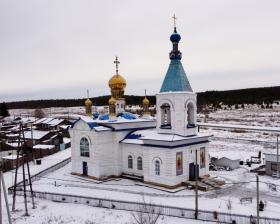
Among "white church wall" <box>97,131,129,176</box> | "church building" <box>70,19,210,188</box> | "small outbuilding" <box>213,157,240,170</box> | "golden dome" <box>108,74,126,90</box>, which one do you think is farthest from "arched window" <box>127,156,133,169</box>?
"small outbuilding" <box>213,157,240,170</box>

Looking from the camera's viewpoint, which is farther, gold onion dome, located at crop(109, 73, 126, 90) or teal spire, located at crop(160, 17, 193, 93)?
gold onion dome, located at crop(109, 73, 126, 90)

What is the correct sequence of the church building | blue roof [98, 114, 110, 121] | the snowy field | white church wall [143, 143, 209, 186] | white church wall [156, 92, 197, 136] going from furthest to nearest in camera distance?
1. blue roof [98, 114, 110, 121]
2. white church wall [156, 92, 197, 136]
3. the church building
4. white church wall [143, 143, 209, 186]
5. the snowy field

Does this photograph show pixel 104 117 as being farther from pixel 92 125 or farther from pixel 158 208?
pixel 158 208

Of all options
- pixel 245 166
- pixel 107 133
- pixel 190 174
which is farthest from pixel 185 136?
pixel 245 166

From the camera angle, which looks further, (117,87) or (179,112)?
(117,87)

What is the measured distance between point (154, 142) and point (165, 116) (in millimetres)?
2351

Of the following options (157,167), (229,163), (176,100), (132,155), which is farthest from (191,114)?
(229,163)

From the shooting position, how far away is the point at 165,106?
71.2ft

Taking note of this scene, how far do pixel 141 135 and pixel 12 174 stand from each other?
1119 centimetres

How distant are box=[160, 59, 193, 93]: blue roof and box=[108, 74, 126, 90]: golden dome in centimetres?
550

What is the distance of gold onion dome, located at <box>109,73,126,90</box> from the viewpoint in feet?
85.1

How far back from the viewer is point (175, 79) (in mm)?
20938

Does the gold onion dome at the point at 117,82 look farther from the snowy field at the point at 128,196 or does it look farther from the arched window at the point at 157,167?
the arched window at the point at 157,167

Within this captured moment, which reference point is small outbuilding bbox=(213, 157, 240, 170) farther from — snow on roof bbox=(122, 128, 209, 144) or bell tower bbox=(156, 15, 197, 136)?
bell tower bbox=(156, 15, 197, 136)
